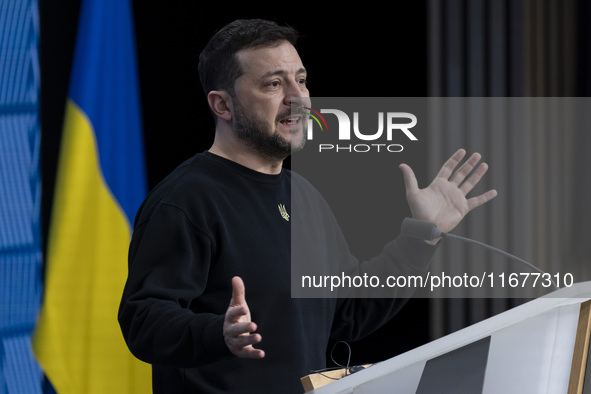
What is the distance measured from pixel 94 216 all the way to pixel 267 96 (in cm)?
96

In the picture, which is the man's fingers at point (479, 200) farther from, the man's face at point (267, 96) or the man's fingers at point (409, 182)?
the man's face at point (267, 96)

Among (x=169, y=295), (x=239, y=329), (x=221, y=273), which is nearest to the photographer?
(x=239, y=329)

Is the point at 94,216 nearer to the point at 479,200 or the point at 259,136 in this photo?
the point at 259,136

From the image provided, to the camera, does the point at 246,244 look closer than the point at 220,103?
Yes

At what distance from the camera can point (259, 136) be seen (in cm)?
187

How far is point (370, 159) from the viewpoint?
7.73 ft

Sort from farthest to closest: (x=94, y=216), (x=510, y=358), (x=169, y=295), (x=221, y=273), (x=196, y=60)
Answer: (x=196, y=60)
(x=94, y=216)
(x=221, y=273)
(x=169, y=295)
(x=510, y=358)

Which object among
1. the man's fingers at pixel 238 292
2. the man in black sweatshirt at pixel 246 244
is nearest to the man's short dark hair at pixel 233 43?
the man in black sweatshirt at pixel 246 244

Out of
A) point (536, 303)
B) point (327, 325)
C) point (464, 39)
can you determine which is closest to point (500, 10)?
point (464, 39)

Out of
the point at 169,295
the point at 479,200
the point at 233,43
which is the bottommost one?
the point at 169,295

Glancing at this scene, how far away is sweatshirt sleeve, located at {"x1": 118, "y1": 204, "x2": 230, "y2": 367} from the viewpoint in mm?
1325

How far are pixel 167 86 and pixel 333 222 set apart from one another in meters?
0.99

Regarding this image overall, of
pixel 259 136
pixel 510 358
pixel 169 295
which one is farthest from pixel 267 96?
pixel 510 358

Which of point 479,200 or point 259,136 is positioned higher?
point 259,136
